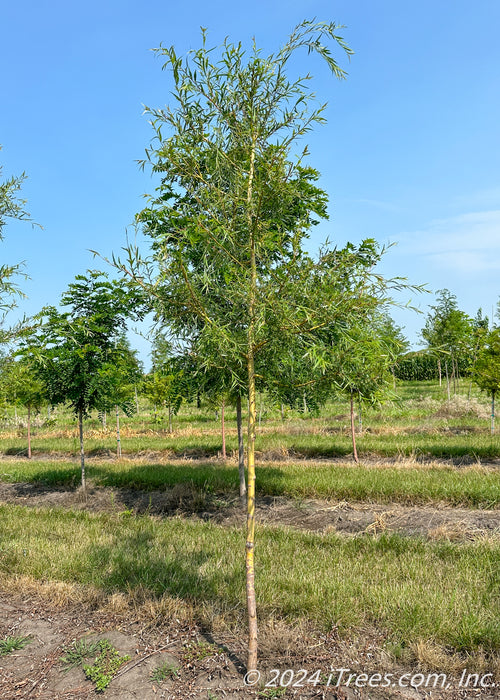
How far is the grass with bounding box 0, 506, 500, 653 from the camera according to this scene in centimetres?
473

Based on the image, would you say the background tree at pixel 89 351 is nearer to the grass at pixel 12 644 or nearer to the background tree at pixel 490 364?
the grass at pixel 12 644

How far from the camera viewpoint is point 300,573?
5828 mm

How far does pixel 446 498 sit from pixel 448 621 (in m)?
6.36

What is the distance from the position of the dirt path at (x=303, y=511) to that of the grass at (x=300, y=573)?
1153 mm

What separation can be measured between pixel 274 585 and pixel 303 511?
481cm

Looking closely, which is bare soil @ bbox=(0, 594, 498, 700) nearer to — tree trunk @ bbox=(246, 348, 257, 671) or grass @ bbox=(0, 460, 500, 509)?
tree trunk @ bbox=(246, 348, 257, 671)

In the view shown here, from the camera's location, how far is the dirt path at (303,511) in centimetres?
844

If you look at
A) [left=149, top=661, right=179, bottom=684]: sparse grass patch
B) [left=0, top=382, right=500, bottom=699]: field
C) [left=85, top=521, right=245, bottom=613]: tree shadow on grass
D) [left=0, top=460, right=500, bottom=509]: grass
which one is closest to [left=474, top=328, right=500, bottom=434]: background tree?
[left=0, top=460, right=500, bottom=509]: grass

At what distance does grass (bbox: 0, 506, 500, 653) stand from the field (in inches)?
0.9

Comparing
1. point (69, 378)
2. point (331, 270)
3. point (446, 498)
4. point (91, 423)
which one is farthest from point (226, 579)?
point (91, 423)

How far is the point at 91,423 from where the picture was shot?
3344cm

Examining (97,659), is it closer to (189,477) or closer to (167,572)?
(167,572)

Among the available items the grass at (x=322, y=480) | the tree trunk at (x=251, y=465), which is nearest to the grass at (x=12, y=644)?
the tree trunk at (x=251, y=465)

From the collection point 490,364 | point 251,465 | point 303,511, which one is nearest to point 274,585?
point 251,465
